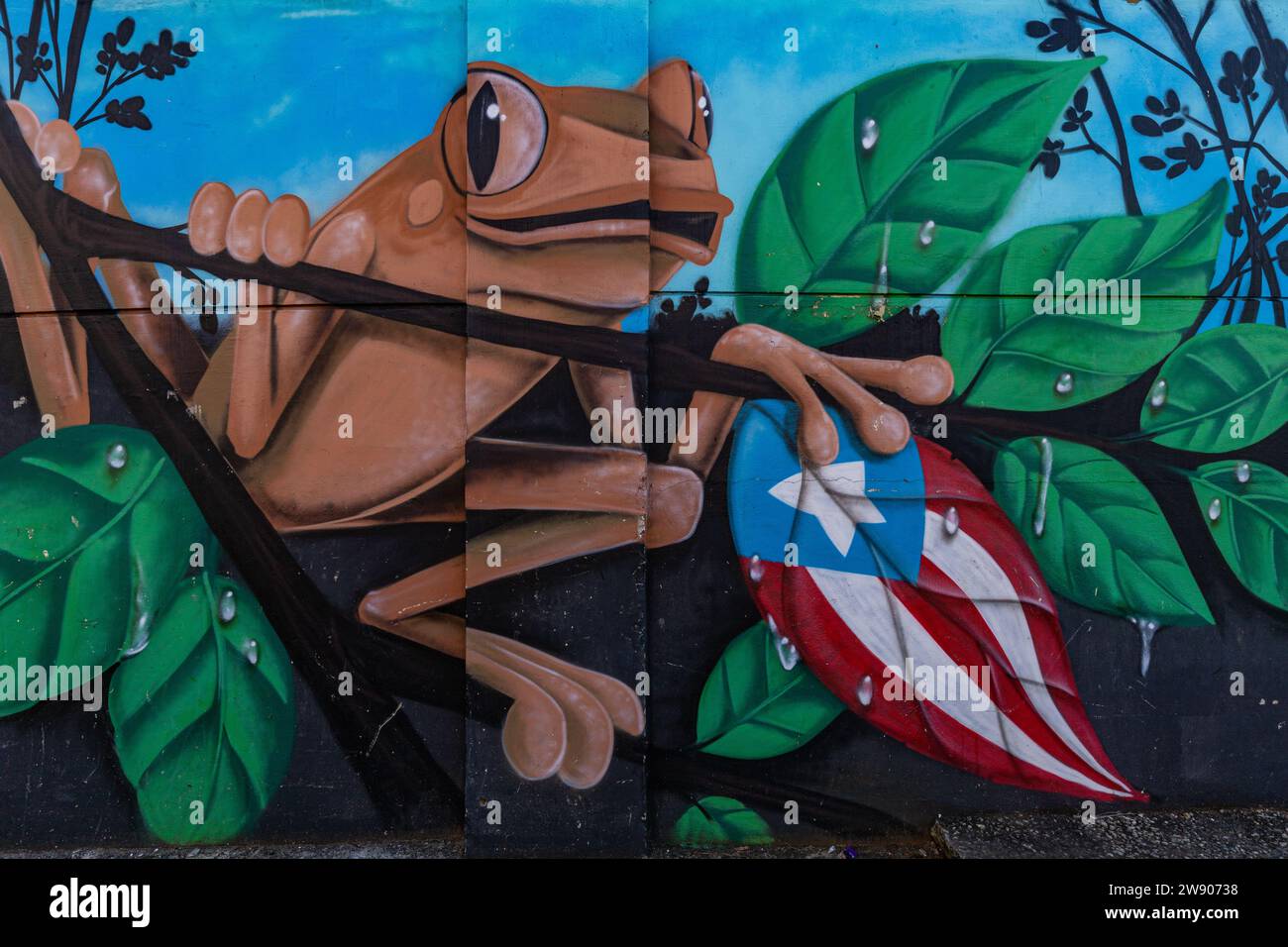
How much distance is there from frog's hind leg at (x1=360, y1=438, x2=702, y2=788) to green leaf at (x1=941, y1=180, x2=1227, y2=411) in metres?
1.45

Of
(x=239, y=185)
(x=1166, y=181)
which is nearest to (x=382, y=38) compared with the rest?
(x=239, y=185)

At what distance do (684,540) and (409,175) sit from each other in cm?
179

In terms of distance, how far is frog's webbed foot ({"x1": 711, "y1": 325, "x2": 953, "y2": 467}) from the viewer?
12.2 feet

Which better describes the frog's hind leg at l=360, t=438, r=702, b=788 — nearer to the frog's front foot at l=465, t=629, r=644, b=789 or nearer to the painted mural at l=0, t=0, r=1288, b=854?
the frog's front foot at l=465, t=629, r=644, b=789

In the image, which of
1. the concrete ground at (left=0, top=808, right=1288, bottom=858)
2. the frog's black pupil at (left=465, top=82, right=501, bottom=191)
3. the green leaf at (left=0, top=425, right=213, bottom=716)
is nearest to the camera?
the concrete ground at (left=0, top=808, right=1288, bottom=858)

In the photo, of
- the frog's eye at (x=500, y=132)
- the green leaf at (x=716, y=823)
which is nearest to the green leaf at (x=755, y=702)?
the green leaf at (x=716, y=823)

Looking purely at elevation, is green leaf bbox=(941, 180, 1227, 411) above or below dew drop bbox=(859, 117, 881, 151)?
below

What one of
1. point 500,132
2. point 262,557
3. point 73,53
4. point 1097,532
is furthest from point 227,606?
point 1097,532

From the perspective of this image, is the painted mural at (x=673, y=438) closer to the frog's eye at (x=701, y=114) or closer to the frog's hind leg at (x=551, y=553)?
the frog's eye at (x=701, y=114)

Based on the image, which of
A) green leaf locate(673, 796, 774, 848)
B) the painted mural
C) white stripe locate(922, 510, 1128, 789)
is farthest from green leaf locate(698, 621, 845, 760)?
white stripe locate(922, 510, 1128, 789)

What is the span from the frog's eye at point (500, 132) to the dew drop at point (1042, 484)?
226 centimetres

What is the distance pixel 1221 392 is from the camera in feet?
12.4

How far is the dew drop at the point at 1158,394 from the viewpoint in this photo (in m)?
3.78

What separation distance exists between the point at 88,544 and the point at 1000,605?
141 inches
